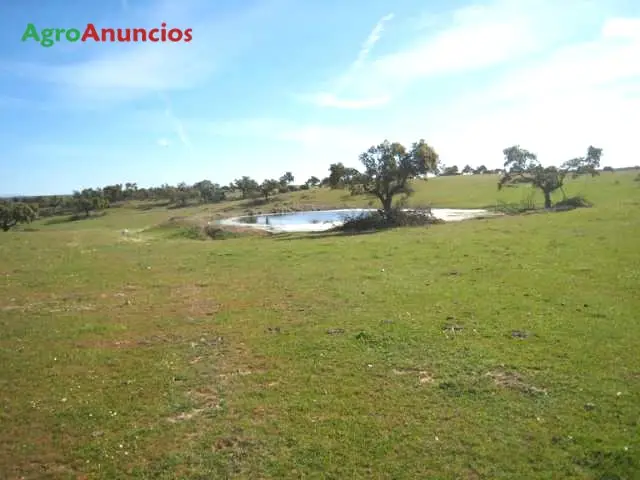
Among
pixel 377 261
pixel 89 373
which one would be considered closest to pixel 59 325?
pixel 89 373

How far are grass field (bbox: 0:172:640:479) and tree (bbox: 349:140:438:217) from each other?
27.9 m

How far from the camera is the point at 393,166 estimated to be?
2058 inches

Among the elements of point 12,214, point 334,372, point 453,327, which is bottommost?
point 334,372

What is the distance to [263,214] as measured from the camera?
93250 millimetres

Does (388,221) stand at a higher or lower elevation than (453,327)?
higher

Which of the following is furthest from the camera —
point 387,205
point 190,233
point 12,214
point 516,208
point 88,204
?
point 88,204

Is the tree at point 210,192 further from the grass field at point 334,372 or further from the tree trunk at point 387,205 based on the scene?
the grass field at point 334,372

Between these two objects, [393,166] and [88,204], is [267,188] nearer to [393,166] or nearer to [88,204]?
[88,204]

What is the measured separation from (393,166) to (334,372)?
4260cm

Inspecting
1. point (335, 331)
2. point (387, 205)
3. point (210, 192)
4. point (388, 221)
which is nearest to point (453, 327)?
point (335, 331)

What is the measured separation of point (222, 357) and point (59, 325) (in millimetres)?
7811

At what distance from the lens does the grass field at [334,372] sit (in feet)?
27.8

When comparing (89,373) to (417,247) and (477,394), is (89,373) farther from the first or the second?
(417,247)

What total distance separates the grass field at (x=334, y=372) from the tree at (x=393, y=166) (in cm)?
2787
